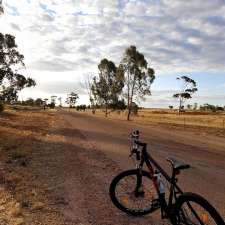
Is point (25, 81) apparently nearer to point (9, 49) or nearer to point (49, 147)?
point (9, 49)

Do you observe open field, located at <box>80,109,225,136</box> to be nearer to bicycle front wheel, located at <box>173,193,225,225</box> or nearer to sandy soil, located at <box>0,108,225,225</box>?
sandy soil, located at <box>0,108,225,225</box>

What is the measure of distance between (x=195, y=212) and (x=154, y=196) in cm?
193

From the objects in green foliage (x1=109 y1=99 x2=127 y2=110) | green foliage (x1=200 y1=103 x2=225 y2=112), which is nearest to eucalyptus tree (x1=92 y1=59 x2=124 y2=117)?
green foliage (x1=109 y1=99 x2=127 y2=110)

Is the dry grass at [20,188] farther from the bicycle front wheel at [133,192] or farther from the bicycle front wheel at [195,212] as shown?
the bicycle front wheel at [195,212]

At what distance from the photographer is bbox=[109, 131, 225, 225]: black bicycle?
545 cm

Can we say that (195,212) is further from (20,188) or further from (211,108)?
(211,108)

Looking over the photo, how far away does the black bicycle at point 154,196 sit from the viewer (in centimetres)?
545

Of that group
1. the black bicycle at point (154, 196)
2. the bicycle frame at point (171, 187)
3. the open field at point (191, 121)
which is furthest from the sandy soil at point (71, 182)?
the open field at point (191, 121)

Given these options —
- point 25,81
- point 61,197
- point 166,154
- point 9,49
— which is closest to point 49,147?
point 166,154

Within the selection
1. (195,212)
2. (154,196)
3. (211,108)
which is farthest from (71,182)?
(211,108)

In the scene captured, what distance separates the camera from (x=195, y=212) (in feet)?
17.9

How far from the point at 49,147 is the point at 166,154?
16.0ft

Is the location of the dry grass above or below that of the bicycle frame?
below

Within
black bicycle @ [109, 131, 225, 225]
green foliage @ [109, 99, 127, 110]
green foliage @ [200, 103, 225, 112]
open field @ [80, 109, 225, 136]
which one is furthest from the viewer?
green foliage @ [200, 103, 225, 112]
